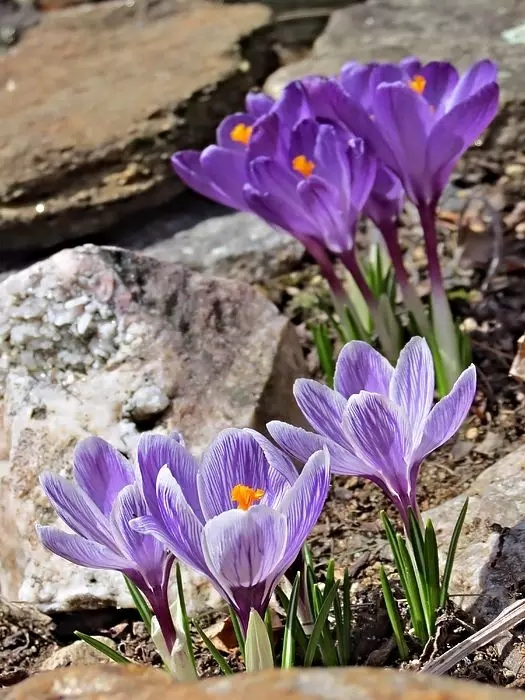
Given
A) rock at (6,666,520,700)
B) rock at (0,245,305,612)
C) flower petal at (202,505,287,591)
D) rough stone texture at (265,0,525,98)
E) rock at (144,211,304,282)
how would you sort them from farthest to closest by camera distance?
rough stone texture at (265,0,525,98), rock at (144,211,304,282), rock at (0,245,305,612), flower petal at (202,505,287,591), rock at (6,666,520,700)

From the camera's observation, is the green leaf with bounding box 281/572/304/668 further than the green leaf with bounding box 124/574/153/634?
No

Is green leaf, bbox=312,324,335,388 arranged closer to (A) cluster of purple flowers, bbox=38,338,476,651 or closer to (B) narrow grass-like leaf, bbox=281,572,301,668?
(A) cluster of purple flowers, bbox=38,338,476,651

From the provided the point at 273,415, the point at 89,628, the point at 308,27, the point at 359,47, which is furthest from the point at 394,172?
the point at 308,27

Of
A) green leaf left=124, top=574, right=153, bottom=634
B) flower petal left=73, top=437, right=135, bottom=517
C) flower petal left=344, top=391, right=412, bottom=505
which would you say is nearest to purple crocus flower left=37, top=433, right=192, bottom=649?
flower petal left=73, top=437, right=135, bottom=517

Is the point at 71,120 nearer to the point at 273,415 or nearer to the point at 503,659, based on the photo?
the point at 273,415

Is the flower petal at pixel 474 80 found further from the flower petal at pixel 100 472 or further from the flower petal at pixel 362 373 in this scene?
the flower petal at pixel 100 472

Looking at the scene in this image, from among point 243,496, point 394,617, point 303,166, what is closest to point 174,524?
point 243,496
